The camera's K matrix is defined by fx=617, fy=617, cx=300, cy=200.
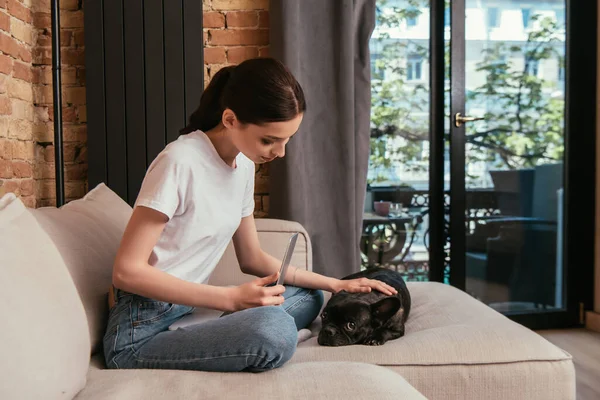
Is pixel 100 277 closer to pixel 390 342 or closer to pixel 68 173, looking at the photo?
pixel 390 342

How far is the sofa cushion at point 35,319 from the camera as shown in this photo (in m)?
0.97

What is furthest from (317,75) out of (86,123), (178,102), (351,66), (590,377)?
(590,377)

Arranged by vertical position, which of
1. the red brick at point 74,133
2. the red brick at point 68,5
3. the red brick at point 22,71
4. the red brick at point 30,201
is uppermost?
the red brick at point 68,5

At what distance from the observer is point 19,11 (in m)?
2.52

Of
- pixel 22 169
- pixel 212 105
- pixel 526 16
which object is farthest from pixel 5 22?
pixel 526 16

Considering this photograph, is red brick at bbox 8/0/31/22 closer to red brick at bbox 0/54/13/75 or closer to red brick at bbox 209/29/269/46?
red brick at bbox 0/54/13/75

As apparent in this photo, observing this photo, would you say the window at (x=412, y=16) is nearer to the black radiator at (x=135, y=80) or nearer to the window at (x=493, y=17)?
the window at (x=493, y=17)

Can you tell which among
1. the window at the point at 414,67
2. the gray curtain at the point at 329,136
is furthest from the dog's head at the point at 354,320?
the window at the point at 414,67

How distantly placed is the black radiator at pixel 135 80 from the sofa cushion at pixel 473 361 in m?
1.47

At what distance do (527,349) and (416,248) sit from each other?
1.84 meters

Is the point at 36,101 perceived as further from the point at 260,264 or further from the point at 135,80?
the point at 260,264

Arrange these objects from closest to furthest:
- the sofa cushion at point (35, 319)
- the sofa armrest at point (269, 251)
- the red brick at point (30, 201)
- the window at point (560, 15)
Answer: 1. the sofa cushion at point (35, 319)
2. the sofa armrest at point (269, 251)
3. the red brick at point (30, 201)
4. the window at point (560, 15)

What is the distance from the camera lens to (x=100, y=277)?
1.62 meters

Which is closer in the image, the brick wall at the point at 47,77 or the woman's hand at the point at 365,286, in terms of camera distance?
the woman's hand at the point at 365,286
